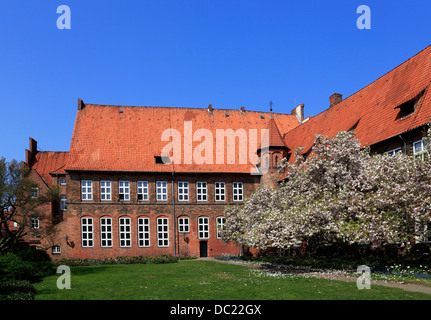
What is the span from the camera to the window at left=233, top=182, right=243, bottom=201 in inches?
1655

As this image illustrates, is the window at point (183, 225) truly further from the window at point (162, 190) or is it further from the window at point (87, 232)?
the window at point (87, 232)

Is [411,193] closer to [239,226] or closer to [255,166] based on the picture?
[239,226]

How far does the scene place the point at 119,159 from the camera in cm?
3981

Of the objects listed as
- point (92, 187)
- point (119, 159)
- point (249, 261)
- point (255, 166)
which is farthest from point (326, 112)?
point (92, 187)

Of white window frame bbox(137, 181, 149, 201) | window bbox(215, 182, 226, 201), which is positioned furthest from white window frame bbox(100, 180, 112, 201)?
window bbox(215, 182, 226, 201)

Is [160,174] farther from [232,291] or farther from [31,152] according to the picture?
[232,291]

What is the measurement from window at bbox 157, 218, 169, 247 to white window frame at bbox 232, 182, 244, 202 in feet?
23.6

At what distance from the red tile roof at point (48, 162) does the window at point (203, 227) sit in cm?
2366

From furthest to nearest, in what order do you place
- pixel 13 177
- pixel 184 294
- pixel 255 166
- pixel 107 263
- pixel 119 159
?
pixel 255 166
pixel 119 159
pixel 107 263
pixel 13 177
pixel 184 294

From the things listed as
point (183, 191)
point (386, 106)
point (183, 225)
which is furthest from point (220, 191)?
point (386, 106)

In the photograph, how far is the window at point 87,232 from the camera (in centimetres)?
3819

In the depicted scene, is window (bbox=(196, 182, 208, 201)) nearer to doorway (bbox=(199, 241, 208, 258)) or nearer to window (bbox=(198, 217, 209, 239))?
window (bbox=(198, 217, 209, 239))
